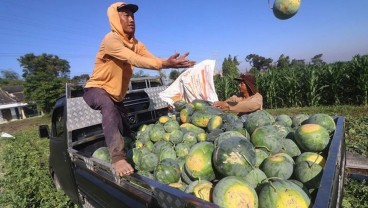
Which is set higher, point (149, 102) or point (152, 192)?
point (149, 102)

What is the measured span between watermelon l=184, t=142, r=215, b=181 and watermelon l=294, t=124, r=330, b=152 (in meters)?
0.79

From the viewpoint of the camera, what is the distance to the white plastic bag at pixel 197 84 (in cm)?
599

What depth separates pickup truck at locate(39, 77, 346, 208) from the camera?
69.4 inches

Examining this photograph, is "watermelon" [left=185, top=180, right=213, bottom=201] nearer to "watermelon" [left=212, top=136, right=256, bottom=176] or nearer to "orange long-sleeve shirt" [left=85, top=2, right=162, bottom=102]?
"watermelon" [left=212, top=136, right=256, bottom=176]

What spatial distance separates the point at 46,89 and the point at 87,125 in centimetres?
3792

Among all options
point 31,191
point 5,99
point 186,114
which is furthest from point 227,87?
point 5,99

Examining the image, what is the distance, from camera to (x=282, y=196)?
1623 mm

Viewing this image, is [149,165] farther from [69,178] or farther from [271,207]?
[69,178]

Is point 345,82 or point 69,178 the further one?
point 345,82

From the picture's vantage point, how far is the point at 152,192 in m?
2.05

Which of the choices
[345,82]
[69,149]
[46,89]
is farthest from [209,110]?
[46,89]

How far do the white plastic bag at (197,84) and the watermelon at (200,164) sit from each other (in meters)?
3.35

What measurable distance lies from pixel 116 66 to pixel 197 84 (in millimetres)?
2906

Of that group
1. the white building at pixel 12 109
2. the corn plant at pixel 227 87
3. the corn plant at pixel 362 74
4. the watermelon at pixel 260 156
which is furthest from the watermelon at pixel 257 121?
the white building at pixel 12 109
